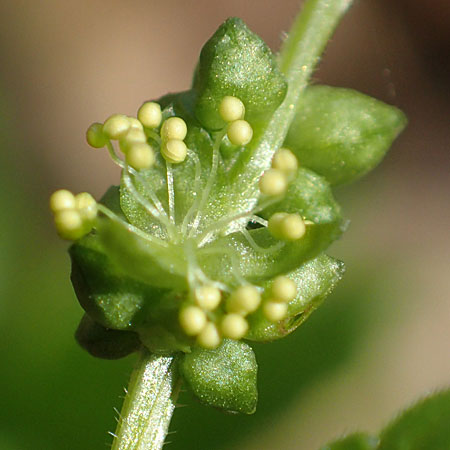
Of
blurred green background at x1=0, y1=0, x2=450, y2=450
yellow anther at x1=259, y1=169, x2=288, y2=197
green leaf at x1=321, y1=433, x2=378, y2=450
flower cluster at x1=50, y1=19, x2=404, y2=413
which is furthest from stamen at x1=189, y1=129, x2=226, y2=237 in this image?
blurred green background at x1=0, y1=0, x2=450, y2=450

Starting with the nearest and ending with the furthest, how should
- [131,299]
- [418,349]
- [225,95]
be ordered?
[131,299], [225,95], [418,349]

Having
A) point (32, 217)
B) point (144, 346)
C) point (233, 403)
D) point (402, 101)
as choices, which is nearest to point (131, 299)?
point (144, 346)

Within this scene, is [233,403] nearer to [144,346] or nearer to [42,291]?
[144,346]

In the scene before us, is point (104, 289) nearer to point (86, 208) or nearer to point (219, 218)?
point (86, 208)

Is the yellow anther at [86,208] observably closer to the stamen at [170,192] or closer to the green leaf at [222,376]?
the stamen at [170,192]

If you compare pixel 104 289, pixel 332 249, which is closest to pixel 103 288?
pixel 104 289

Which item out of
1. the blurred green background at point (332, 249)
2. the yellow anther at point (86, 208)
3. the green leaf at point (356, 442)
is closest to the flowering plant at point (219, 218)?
the yellow anther at point (86, 208)

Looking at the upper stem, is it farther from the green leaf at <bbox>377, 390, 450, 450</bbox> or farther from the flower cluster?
the green leaf at <bbox>377, 390, 450, 450</bbox>
